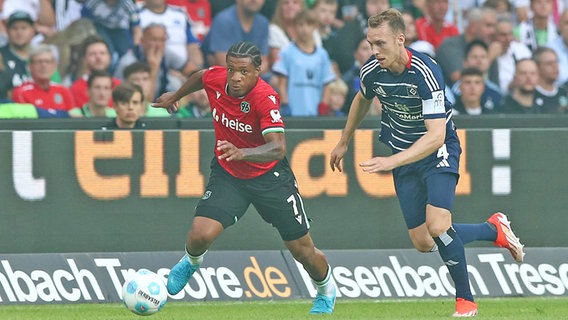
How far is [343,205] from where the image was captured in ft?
37.9

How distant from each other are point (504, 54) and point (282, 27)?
9.08 feet

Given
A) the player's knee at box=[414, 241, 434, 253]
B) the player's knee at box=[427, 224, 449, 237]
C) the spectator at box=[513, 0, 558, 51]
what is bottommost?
the player's knee at box=[414, 241, 434, 253]

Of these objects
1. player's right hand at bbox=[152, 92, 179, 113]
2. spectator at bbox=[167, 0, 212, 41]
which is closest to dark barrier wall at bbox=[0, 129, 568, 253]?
player's right hand at bbox=[152, 92, 179, 113]

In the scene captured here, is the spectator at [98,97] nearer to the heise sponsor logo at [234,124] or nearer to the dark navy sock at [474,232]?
the heise sponsor logo at [234,124]

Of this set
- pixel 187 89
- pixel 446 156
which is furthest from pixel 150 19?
pixel 446 156

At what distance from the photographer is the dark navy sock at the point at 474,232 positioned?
9789 mm

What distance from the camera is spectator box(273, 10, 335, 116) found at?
14500 millimetres

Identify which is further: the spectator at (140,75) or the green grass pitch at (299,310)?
the spectator at (140,75)

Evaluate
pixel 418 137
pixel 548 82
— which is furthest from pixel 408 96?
pixel 548 82

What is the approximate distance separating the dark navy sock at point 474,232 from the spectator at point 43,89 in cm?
507

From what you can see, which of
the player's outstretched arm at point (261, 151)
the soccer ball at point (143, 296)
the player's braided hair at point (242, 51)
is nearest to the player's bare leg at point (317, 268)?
the player's outstretched arm at point (261, 151)

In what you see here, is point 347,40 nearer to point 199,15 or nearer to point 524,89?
point 199,15

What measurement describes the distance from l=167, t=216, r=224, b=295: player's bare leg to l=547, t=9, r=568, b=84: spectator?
747 cm

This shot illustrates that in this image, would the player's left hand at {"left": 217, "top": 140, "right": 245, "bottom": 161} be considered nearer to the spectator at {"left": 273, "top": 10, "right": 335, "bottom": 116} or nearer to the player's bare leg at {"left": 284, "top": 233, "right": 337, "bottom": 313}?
the player's bare leg at {"left": 284, "top": 233, "right": 337, "bottom": 313}
